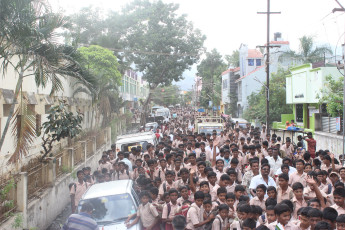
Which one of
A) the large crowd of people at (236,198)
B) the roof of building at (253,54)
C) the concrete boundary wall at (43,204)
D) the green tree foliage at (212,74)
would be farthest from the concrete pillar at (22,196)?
the green tree foliage at (212,74)

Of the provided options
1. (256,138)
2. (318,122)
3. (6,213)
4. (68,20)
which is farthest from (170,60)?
(6,213)

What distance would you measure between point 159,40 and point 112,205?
→ 29818mm

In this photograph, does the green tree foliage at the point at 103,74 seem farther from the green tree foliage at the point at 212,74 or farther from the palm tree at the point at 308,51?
the green tree foliage at the point at 212,74

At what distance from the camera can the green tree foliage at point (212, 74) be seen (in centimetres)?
5859

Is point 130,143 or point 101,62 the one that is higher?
point 101,62

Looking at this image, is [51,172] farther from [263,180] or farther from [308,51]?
[308,51]

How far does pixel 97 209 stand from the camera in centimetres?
702

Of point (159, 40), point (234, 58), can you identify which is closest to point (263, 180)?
point (159, 40)

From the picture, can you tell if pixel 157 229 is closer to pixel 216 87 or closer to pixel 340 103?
pixel 340 103

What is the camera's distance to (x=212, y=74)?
2415 inches

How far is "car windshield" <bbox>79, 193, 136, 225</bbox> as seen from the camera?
6.86 meters

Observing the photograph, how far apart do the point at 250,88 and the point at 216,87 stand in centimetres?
1869

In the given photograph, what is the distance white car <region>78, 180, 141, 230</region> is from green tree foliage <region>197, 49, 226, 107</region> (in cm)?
5044

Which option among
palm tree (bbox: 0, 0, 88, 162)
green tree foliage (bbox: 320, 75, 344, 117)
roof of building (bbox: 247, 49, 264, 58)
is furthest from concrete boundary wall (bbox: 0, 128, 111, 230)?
roof of building (bbox: 247, 49, 264, 58)
